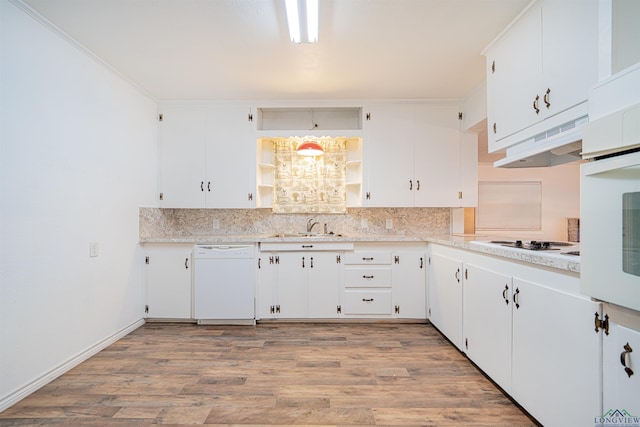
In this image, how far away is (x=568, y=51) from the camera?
1.71 metres

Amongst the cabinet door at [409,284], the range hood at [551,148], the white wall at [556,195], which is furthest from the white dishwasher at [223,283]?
the white wall at [556,195]

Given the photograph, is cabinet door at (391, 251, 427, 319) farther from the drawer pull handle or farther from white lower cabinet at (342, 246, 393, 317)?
the drawer pull handle

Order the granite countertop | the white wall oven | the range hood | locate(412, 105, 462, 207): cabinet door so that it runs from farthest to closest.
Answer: locate(412, 105, 462, 207): cabinet door < the range hood < the granite countertop < the white wall oven

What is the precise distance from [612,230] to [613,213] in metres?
0.06

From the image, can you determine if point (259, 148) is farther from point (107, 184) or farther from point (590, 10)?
point (590, 10)

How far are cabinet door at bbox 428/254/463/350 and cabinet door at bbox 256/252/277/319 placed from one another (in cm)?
166

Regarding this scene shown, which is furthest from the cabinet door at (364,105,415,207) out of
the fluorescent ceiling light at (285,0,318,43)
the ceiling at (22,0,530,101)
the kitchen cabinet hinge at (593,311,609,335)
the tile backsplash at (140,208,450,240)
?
the kitchen cabinet hinge at (593,311,609,335)

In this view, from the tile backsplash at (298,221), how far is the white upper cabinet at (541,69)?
1.61 metres

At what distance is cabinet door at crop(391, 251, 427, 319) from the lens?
3330 millimetres

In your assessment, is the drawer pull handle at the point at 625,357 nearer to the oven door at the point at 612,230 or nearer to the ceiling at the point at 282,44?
the oven door at the point at 612,230

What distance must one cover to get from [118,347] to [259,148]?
2421 millimetres

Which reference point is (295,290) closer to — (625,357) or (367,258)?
(367,258)

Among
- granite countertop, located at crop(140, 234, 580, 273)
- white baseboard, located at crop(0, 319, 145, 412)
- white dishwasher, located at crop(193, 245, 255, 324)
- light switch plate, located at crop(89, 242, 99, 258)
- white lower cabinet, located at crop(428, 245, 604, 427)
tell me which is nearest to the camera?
white lower cabinet, located at crop(428, 245, 604, 427)

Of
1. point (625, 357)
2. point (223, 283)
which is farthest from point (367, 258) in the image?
point (625, 357)
